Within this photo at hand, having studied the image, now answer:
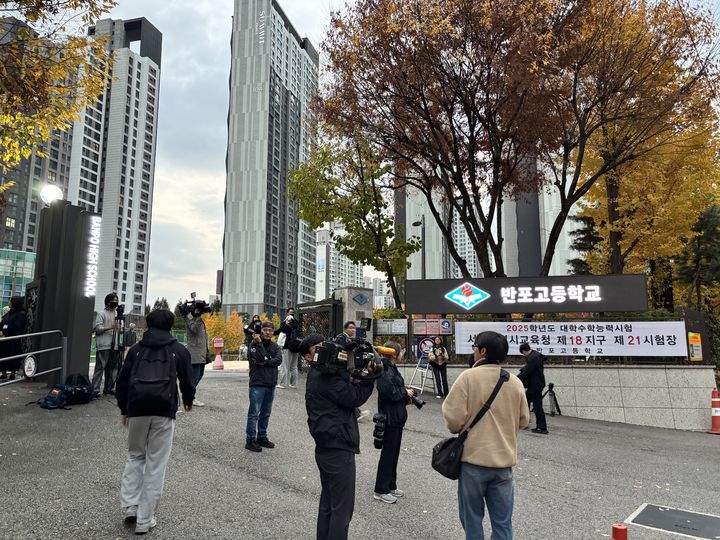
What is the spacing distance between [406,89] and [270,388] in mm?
11775

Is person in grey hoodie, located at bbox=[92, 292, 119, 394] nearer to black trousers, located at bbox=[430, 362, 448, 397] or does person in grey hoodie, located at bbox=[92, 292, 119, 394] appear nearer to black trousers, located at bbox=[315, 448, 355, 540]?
black trousers, located at bbox=[315, 448, 355, 540]

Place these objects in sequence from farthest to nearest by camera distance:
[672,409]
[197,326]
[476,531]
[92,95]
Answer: [672,409] < [92,95] < [197,326] < [476,531]

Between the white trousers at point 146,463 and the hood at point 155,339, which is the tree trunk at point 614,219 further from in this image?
the white trousers at point 146,463

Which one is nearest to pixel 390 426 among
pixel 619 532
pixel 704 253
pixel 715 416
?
pixel 619 532

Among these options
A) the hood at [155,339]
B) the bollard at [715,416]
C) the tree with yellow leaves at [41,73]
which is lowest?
A: the bollard at [715,416]

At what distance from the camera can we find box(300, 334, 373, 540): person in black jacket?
3773 millimetres

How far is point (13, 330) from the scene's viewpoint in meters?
11.1

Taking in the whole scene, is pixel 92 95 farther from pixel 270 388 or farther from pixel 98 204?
pixel 98 204

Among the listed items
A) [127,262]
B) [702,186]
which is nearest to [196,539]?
[702,186]

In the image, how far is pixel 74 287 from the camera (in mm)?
10852

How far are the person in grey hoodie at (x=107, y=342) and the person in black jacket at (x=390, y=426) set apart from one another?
6320 millimetres

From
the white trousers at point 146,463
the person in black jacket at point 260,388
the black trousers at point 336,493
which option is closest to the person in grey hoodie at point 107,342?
the person in black jacket at point 260,388

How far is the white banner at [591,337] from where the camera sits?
1391 cm

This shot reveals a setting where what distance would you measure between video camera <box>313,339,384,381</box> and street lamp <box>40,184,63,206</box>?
10674 millimetres
